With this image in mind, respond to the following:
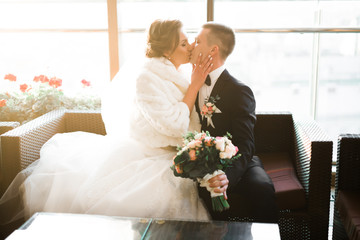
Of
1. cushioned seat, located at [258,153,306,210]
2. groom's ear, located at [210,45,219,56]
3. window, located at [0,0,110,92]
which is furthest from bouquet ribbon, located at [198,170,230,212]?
window, located at [0,0,110,92]

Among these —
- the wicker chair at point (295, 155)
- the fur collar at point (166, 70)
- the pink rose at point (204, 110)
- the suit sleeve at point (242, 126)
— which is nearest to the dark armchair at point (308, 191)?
the wicker chair at point (295, 155)

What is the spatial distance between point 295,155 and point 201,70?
858mm

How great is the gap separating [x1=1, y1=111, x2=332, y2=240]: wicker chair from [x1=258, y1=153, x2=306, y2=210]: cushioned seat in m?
0.04

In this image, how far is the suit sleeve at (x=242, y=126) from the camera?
7.51 feet

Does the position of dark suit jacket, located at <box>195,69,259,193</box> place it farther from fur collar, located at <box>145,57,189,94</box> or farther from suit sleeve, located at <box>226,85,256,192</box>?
fur collar, located at <box>145,57,189,94</box>

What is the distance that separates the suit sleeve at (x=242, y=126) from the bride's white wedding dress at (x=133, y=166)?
269mm

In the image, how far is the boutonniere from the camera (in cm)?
246

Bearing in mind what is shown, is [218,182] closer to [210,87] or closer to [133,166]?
[133,166]

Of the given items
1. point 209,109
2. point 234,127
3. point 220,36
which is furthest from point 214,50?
point 234,127

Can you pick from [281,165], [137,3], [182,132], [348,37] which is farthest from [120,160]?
[348,37]

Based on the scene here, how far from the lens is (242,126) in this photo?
2.35 metres

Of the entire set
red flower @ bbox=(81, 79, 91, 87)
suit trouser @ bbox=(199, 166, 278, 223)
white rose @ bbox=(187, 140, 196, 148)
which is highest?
red flower @ bbox=(81, 79, 91, 87)

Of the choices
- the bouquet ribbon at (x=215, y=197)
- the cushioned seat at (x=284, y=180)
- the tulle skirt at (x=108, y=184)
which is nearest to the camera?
the bouquet ribbon at (x=215, y=197)

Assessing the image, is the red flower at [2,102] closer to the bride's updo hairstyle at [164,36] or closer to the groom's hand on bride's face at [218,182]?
the bride's updo hairstyle at [164,36]
